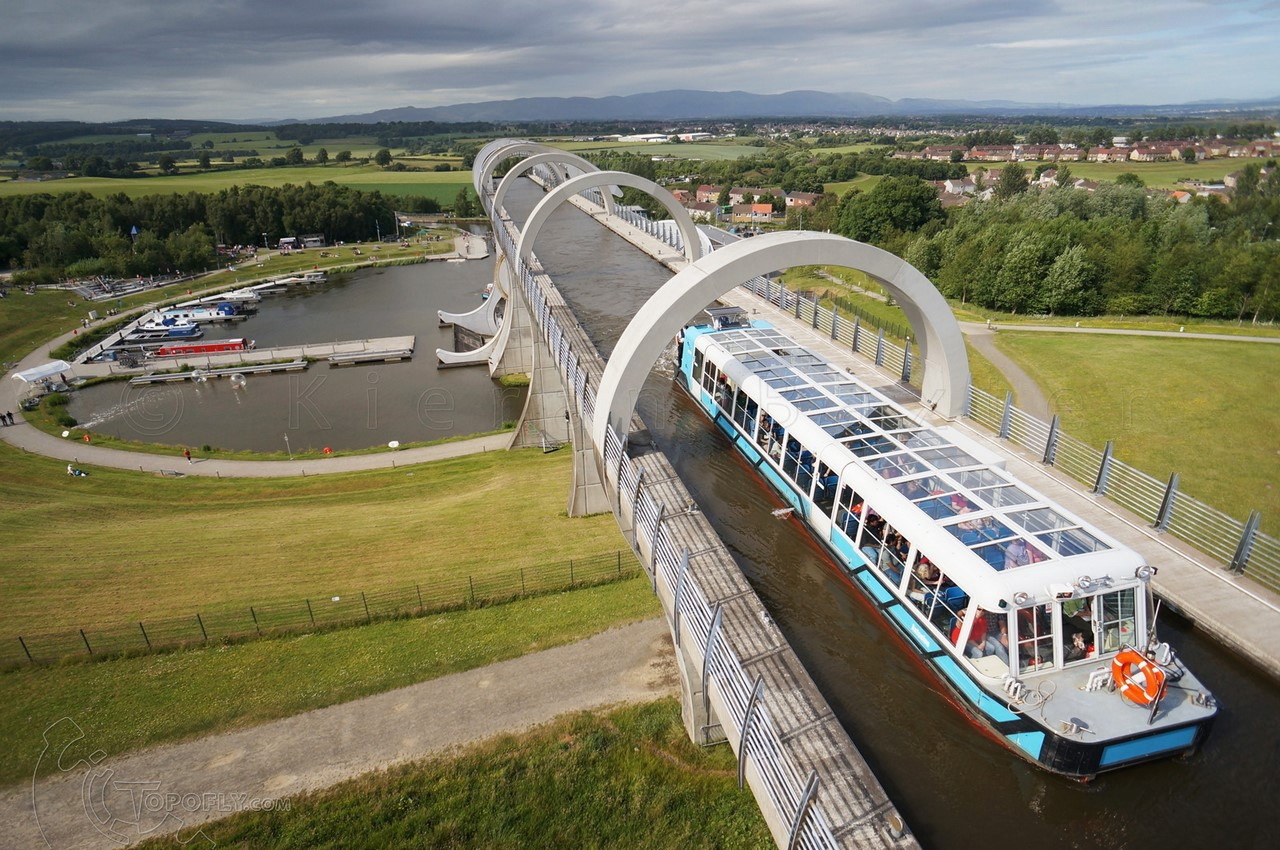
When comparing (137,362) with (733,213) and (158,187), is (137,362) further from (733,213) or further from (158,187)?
(158,187)

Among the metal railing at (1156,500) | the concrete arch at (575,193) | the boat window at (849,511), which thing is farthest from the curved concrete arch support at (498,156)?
the boat window at (849,511)

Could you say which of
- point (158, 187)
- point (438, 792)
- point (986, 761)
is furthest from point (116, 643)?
point (158, 187)

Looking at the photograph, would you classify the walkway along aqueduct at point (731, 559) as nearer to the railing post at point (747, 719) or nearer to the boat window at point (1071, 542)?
the railing post at point (747, 719)

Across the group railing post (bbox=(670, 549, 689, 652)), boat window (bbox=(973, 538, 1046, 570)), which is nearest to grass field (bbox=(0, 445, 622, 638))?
railing post (bbox=(670, 549, 689, 652))

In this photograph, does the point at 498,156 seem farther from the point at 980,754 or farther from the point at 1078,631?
the point at 980,754

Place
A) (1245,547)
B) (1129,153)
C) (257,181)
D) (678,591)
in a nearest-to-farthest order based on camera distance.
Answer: (678,591) < (1245,547) < (257,181) < (1129,153)

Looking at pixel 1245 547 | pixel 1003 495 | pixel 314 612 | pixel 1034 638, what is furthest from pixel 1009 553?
pixel 314 612
